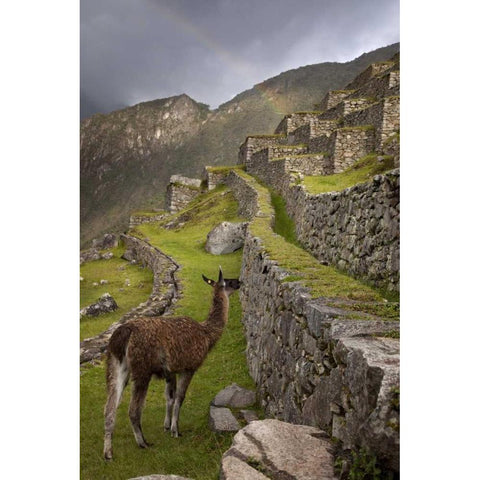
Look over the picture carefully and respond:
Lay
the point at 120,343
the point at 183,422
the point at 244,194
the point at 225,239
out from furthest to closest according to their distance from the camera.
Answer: the point at 244,194, the point at 225,239, the point at 183,422, the point at 120,343

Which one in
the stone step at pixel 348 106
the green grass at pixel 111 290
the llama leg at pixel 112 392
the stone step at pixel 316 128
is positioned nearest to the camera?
the llama leg at pixel 112 392

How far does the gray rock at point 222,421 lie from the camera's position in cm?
419

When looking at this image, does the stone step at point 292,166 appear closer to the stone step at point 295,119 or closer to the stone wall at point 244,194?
the stone wall at point 244,194

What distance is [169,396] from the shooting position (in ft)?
15.3

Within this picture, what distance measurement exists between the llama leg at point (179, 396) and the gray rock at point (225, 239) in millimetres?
5825

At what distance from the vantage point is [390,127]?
54.3 ft

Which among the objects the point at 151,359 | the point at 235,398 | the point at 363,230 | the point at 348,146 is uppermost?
the point at 348,146

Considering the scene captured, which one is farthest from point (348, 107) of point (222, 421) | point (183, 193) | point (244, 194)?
point (222, 421)

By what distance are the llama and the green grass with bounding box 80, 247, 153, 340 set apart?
11.7ft

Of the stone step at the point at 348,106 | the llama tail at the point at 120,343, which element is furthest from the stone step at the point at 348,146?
the llama tail at the point at 120,343

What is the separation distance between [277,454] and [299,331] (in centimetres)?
176

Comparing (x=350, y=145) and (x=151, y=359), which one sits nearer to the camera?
(x=151, y=359)

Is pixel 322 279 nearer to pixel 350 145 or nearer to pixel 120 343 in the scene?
pixel 120 343
